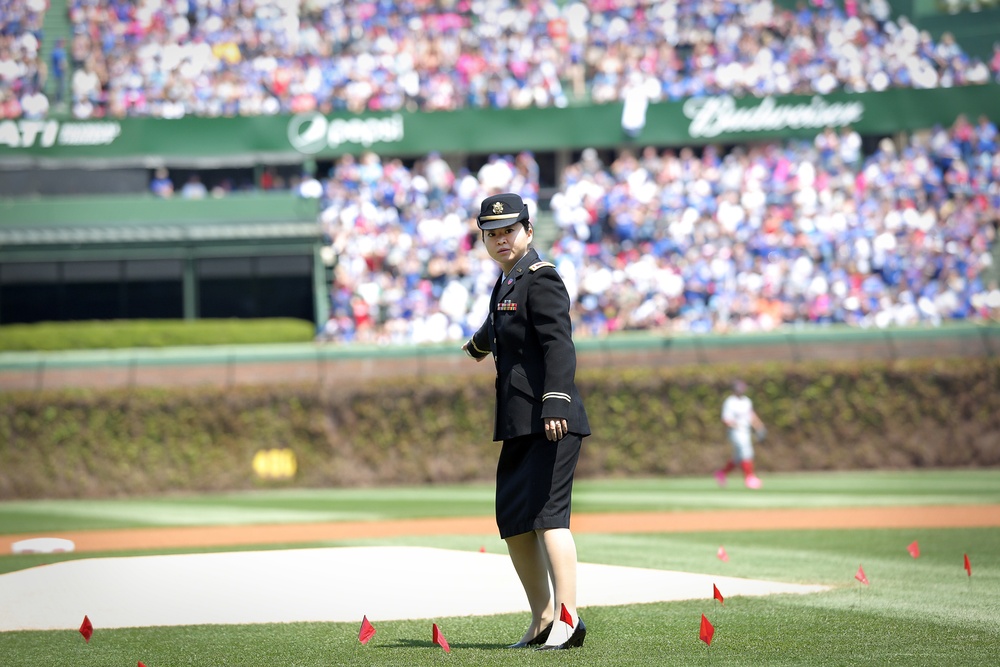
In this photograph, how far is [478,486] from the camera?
20.4 meters

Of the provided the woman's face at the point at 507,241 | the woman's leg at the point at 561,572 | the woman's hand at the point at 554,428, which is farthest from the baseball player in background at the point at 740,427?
the woman's hand at the point at 554,428

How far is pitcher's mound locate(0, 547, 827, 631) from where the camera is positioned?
22.9 ft

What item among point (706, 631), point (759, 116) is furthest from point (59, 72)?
point (706, 631)

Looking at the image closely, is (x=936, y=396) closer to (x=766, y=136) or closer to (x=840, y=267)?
(x=840, y=267)

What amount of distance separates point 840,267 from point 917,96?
642 cm

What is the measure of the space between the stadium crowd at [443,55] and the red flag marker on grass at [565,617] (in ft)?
77.3

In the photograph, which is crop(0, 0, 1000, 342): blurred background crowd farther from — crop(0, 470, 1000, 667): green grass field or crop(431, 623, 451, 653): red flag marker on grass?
crop(431, 623, 451, 653): red flag marker on grass

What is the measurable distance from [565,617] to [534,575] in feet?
1.01

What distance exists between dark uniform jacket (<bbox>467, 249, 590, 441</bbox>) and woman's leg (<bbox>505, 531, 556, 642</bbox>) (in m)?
0.52

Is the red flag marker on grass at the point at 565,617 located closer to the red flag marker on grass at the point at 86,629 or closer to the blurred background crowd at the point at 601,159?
the red flag marker on grass at the point at 86,629

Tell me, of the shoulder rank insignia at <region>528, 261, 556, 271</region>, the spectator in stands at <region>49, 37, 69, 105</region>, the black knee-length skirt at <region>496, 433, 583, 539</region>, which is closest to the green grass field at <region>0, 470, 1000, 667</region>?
the black knee-length skirt at <region>496, 433, 583, 539</region>

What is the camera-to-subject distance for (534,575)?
18.9ft

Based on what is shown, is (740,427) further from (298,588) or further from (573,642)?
(573,642)

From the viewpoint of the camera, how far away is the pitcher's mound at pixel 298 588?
22.9ft
